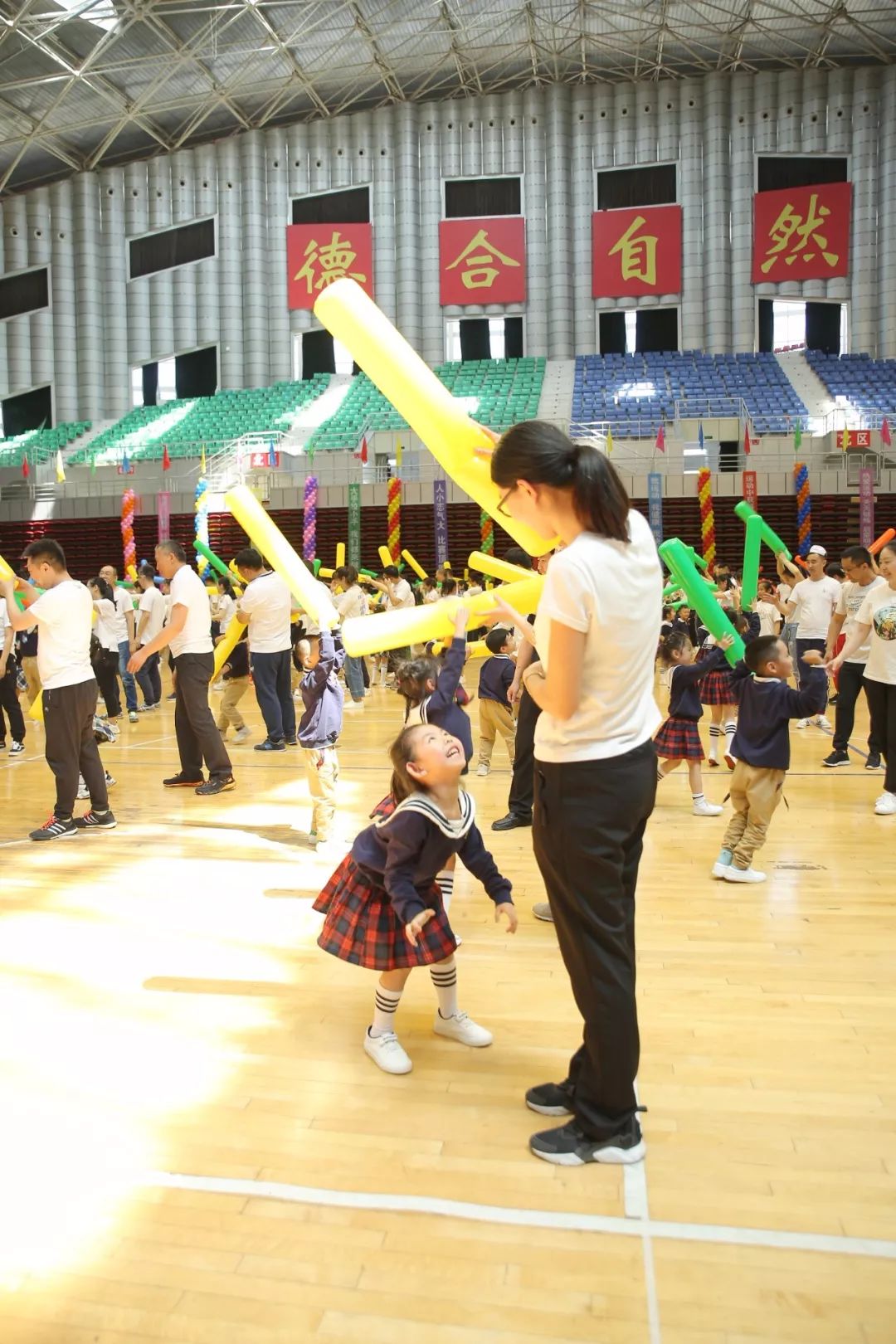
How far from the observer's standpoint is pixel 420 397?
7.10 ft

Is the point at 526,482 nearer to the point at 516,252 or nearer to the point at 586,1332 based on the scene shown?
the point at 586,1332

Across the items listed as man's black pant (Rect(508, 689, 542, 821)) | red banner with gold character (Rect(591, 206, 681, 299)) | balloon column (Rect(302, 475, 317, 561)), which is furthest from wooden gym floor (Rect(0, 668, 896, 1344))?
red banner with gold character (Rect(591, 206, 681, 299))

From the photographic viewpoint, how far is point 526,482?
6.35ft

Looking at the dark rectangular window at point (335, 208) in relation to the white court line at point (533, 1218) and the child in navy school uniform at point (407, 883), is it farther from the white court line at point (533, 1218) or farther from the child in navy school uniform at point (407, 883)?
the white court line at point (533, 1218)

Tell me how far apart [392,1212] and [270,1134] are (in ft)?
1.45

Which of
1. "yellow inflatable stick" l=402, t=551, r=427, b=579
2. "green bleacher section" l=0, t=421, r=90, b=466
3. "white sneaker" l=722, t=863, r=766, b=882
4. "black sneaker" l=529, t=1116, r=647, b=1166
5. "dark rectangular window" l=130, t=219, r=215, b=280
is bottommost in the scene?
"black sneaker" l=529, t=1116, r=647, b=1166

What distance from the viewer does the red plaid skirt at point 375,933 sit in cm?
251

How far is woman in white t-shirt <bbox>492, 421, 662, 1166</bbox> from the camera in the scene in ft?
6.19

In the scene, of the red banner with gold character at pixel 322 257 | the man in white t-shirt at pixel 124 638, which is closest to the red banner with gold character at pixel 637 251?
the red banner with gold character at pixel 322 257

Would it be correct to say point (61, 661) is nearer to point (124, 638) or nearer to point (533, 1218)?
point (533, 1218)

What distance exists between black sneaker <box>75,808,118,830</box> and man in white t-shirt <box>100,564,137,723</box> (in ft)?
14.1

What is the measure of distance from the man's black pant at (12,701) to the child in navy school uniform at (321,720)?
4028 millimetres

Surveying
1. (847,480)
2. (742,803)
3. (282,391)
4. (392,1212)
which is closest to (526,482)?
(392,1212)

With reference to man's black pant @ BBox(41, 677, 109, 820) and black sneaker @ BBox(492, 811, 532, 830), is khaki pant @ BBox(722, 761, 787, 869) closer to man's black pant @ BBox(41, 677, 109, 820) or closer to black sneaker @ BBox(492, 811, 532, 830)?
black sneaker @ BBox(492, 811, 532, 830)
